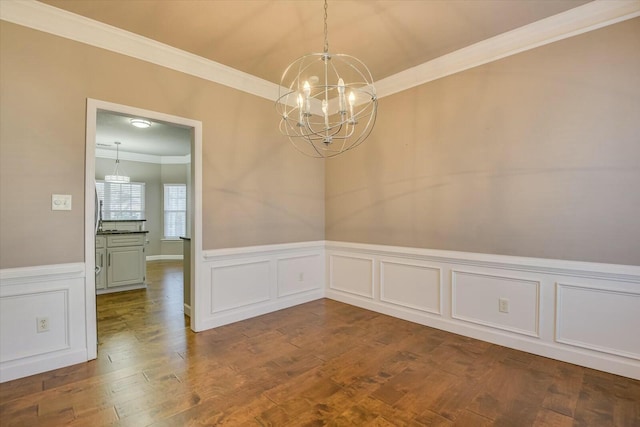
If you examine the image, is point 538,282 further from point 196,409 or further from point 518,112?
point 196,409

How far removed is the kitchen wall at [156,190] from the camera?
27.1 feet

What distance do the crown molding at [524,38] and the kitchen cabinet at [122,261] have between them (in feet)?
15.2

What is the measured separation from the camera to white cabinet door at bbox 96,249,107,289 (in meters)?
4.68

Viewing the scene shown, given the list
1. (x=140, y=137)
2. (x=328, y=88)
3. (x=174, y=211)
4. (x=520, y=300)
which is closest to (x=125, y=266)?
(x=140, y=137)

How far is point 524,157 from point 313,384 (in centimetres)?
264

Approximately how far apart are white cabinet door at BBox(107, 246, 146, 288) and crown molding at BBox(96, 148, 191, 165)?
13.0ft

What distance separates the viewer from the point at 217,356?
2.70 metres

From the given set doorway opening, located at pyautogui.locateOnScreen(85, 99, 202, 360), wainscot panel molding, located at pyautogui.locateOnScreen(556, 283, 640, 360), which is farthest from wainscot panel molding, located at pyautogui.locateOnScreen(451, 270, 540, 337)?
doorway opening, located at pyautogui.locateOnScreen(85, 99, 202, 360)

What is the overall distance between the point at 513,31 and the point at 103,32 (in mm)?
3609

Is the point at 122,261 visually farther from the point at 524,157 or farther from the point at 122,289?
the point at 524,157

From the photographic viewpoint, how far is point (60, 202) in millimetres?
2496

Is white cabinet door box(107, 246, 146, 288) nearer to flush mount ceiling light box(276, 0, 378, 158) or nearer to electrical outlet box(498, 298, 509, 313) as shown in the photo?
flush mount ceiling light box(276, 0, 378, 158)

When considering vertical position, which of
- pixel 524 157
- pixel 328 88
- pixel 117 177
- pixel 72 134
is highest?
pixel 328 88

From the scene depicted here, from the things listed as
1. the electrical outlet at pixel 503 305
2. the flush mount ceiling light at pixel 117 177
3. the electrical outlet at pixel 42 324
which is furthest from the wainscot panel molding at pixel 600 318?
the flush mount ceiling light at pixel 117 177
